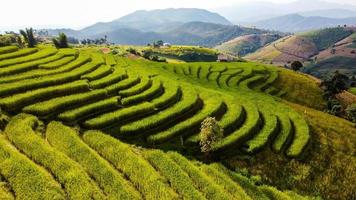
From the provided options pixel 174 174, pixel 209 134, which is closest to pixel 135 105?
pixel 209 134

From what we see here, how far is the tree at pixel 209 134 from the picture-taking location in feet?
151

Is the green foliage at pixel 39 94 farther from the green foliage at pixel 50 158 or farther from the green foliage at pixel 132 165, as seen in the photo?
the green foliage at pixel 132 165

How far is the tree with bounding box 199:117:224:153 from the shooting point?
151 ft

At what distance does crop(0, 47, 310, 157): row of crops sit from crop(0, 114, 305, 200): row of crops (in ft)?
10.8

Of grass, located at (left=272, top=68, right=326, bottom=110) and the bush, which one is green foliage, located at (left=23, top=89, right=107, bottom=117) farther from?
grass, located at (left=272, top=68, right=326, bottom=110)

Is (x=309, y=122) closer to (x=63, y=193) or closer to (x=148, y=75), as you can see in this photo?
(x=148, y=75)

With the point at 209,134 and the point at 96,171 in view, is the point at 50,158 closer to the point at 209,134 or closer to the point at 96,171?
the point at 96,171

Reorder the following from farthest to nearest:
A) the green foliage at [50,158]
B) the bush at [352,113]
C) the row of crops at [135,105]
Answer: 1. the bush at [352,113]
2. the row of crops at [135,105]
3. the green foliage at [50,158]

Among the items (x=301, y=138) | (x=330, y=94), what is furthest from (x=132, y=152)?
(x=330, y=94)

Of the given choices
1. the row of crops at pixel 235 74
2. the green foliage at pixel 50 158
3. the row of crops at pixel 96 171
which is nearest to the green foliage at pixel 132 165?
the row of crops at pixel 96 171

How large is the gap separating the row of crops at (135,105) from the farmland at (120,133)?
5.6 inches

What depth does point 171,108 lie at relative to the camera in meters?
57.2

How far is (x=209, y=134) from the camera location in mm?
46031

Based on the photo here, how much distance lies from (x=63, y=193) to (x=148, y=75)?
43.2 metres
